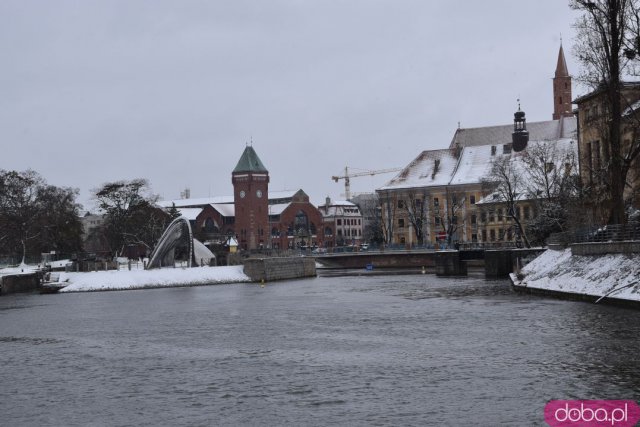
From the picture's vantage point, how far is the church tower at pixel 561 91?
522 ft

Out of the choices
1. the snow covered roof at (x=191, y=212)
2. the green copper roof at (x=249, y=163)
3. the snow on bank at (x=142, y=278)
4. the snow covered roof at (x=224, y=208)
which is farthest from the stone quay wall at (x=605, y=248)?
the snow covered roof at (x=191, y=212)

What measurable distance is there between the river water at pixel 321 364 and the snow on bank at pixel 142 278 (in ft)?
98.6

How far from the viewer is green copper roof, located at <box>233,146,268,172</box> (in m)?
175

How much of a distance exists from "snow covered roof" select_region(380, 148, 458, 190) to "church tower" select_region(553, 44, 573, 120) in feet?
99.3

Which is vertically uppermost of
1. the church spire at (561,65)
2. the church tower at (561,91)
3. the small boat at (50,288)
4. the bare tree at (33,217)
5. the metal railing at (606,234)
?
the church spire at (561,65)

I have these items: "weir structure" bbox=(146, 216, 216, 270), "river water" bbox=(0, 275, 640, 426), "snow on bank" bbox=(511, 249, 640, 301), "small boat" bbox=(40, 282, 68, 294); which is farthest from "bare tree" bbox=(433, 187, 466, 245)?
"river water" bbox=(0, 275, 640, 426)

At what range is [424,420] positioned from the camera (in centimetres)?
1866

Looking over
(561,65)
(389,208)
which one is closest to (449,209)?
(389,208)

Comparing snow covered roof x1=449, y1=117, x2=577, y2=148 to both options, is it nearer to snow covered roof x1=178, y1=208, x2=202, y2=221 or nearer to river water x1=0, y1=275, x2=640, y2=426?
snow covered roof x1=178, y1=208, x2=202, y2=221

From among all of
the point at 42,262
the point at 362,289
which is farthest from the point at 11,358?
the point at 42,262

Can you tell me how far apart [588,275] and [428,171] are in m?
93.7

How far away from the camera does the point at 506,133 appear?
144 metres

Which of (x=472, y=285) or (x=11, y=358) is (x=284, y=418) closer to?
(x=11, y=358)

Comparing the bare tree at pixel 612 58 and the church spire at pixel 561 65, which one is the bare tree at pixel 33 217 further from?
the church spire at pixel 561 65
